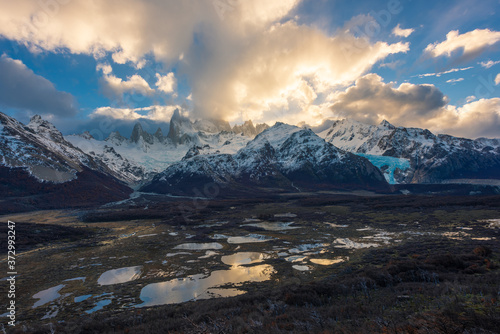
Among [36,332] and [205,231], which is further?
[205,231]

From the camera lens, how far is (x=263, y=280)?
1102 inches

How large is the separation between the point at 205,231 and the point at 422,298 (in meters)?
51.4

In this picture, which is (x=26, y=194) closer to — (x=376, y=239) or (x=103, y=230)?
(x=103, y=230)

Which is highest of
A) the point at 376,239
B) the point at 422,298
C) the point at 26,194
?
the point at 26,194

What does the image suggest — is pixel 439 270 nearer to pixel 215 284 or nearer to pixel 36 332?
pixel 215 284

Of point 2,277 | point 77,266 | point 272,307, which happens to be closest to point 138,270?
point 77,266

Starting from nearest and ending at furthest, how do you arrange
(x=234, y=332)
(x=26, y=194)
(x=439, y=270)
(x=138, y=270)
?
(x=234, y=332), (x=439, y=270), (x=138, y=270), (x=26, y=194)

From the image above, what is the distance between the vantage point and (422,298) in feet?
55.3

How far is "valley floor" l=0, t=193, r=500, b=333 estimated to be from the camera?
1459cm

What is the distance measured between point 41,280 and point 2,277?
6356mm

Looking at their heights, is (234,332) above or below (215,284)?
above

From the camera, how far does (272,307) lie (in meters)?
18.0

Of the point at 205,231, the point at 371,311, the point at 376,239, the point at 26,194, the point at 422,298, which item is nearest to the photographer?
the point at 371,311

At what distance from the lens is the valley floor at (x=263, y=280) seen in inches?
574
